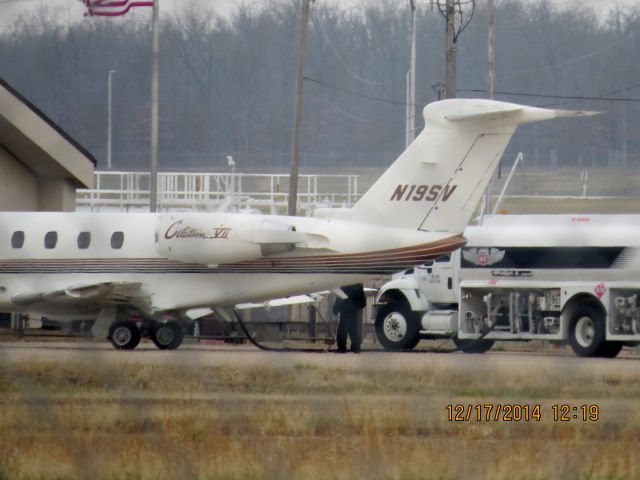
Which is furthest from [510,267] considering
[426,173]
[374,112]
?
[374,112]

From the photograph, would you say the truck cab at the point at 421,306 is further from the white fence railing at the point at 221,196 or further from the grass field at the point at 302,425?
the grass field at the point at 302,425

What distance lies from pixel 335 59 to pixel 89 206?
22922 mm

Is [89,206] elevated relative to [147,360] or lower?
elevated

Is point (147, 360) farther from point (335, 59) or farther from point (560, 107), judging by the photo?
point (335, 59)

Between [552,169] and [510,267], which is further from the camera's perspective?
[510,267]

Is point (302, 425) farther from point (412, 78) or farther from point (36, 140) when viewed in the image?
point (412, 78)

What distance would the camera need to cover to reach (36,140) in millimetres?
11047

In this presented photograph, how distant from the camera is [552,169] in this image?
8523 mm

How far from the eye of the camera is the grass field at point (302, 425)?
7.02 m

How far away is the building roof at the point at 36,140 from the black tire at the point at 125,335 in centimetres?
291

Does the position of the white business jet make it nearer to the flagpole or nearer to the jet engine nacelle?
the jet engine nacelle

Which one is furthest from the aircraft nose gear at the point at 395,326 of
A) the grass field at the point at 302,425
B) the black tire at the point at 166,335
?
the grass field at the point at 302,425
